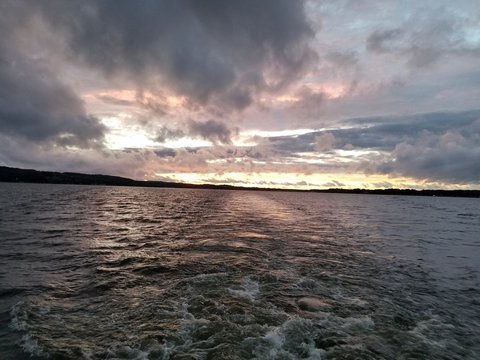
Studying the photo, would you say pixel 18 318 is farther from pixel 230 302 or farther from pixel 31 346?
pixel 230 302

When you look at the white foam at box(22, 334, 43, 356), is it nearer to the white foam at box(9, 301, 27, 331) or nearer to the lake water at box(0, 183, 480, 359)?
the lake water at box(0, 183, 480, 359)

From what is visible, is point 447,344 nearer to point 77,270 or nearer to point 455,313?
point 455,313

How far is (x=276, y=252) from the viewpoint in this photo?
19.0 m

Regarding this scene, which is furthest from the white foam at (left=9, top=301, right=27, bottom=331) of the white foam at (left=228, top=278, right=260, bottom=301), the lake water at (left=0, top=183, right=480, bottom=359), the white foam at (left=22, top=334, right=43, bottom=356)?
the white foam at (left=228, top=278, right=260, bottom=301)

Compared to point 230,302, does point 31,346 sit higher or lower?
lower

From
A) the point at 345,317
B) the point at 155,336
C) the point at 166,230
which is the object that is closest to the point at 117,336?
the point at 155,336

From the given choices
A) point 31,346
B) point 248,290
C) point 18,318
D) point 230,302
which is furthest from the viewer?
point 248,290

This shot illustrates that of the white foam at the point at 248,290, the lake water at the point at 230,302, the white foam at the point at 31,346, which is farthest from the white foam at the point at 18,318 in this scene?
the white foam at the point at 248,290

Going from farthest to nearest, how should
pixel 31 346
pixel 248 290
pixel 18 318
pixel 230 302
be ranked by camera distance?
1. pixel 248 290
2. pixel 230 302
3. pixel 18 318
4. pixel 31 346

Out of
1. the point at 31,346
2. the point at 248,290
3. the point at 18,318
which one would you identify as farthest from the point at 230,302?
the point at 18,318

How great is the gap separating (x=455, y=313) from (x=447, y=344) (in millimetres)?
2983

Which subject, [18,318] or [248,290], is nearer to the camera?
[18,318]

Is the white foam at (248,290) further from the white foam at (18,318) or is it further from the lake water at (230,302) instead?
the white foam at (18,318)

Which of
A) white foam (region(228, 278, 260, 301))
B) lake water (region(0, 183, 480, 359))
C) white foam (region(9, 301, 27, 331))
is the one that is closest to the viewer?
lake water (region(0, 183, 480, 359))
